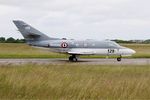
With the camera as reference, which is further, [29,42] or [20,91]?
[29,42]

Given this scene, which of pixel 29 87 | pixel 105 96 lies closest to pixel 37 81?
pixel 29 87

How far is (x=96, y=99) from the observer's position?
976 centimetres

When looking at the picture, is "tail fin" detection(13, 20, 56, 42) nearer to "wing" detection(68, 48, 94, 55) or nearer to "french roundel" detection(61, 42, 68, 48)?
"french roundel" detection(61, 42, 68, 48)

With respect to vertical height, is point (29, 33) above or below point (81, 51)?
above

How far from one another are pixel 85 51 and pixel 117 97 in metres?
28.4

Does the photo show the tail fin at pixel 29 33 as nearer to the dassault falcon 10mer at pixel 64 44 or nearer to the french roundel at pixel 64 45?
the dassault falcon 10mer at pixel 64 44

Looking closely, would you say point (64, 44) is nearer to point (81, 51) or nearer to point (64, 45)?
point (64, 45)

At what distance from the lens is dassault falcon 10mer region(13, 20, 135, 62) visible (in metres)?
38.3

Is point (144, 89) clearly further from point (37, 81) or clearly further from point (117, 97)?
point (37, 81)

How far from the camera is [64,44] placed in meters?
38.5

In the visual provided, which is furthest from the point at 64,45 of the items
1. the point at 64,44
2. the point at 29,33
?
the point at 29,33

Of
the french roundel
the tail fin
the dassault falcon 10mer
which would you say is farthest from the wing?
the tail fin

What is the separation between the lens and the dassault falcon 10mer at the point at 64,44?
38312 millimetres

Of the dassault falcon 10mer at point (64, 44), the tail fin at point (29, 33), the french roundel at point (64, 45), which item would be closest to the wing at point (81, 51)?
the dassault falcon 10mer at point (64, 44)
